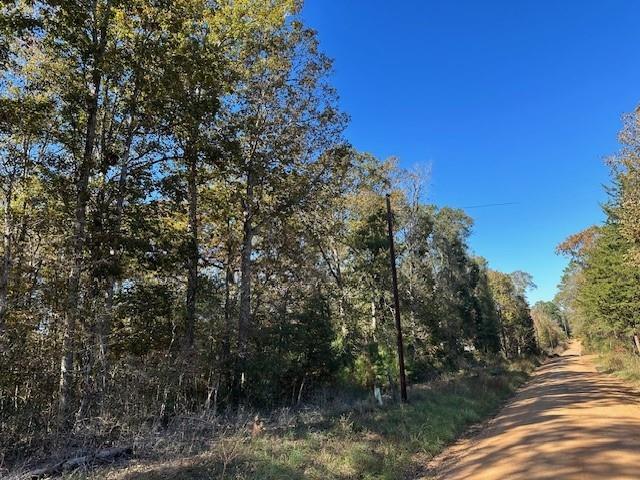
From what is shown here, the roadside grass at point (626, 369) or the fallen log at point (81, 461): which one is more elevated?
the fallen log at point (81, 461)

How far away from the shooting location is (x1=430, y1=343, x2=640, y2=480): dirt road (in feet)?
23.6

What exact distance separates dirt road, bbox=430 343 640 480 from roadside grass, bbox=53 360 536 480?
2.54 feet

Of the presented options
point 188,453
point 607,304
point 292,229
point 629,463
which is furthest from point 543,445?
point 607,304

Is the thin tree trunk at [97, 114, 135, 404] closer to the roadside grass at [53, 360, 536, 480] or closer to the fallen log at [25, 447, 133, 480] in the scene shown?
the fallen log at [25, 447, 133, 480]

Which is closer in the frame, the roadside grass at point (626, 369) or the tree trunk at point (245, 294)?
the tree trunk at point (245, 294)

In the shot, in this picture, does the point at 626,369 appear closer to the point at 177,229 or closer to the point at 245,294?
the point at 245,294

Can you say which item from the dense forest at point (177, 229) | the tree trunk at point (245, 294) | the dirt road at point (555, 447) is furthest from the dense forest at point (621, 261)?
the tree trunk at point (245, 294)

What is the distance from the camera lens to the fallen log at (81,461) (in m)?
6.44

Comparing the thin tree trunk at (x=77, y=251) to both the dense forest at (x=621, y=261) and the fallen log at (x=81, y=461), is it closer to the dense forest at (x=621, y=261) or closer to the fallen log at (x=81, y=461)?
the fallen log at (x=81, y=461)

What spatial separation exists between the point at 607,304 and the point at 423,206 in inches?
593

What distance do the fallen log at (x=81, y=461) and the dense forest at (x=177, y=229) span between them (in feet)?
3.94

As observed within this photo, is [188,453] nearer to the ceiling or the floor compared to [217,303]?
nearer to the floor

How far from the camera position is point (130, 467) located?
6918mm

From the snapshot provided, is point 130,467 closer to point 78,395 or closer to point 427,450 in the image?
point 78,395
